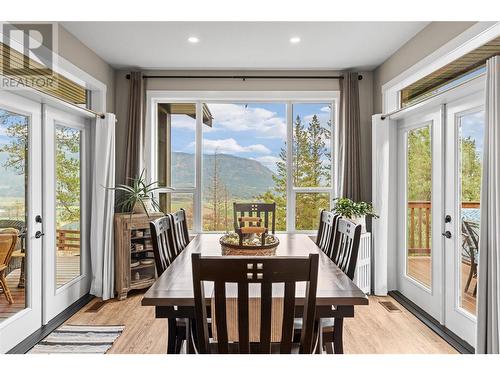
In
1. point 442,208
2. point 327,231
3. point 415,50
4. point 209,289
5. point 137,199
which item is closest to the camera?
point 209,289

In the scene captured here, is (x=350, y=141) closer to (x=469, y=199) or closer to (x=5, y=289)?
(x=469, y=199)

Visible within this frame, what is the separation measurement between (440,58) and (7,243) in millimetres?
3841

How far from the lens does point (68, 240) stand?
3.38m

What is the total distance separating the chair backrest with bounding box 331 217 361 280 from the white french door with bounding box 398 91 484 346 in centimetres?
118

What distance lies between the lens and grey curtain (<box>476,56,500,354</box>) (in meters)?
1.92

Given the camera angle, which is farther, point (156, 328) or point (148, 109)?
point (148, 109)

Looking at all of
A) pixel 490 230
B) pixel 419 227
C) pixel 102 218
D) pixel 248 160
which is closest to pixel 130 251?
pixel 102 218

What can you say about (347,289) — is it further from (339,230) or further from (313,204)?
(313,204)

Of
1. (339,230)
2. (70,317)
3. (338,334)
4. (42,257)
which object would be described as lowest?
(70,317)
